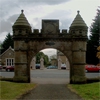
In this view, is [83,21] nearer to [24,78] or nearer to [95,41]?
[24,78]

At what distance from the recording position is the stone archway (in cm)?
2297

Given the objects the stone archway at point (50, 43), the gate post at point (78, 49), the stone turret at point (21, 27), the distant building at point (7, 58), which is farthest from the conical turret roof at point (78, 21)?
the distant building at point (7, 58)

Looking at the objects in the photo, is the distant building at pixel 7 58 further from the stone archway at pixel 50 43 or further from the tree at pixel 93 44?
the stone archway at pixel 50 43

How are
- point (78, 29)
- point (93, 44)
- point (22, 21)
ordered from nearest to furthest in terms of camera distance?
point (78, 29) < point (22, 21) < point (93, 44)

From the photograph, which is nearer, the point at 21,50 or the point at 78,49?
the point at 78,49

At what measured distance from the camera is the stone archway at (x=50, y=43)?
904 inches

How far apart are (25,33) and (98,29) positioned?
1360 inches

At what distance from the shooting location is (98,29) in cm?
5462

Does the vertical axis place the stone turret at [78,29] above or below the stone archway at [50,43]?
above

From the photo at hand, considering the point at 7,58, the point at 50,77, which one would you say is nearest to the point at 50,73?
the point at 50,77

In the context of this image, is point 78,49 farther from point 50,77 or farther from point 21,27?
point 50,77

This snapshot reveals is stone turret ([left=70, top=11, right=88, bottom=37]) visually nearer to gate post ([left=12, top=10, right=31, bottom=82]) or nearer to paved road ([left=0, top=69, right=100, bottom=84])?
gate post ([left=12, top=10, right=31, bottom=82])

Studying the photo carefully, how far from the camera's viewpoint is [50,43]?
23.0 metres

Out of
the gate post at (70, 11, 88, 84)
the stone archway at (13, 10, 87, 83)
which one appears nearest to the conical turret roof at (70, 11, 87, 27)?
the stone archway at (13, 10, 87, 83)
